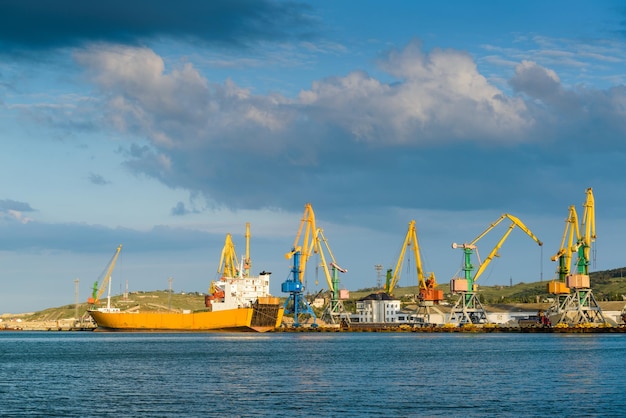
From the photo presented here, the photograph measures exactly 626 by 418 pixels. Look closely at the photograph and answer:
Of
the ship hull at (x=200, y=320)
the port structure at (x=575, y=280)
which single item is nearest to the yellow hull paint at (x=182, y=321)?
the ship hull at (x=200, y=320)

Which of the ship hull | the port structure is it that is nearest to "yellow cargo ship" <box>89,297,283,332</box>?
the ship hull

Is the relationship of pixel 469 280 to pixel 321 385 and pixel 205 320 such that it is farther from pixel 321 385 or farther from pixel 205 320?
pixel 321 385

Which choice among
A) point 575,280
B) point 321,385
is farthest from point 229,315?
point 321,385

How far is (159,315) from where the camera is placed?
183 meters

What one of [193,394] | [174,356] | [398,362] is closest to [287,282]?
[174,356]

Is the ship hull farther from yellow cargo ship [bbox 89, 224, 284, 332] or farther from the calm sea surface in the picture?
the calm sea surface

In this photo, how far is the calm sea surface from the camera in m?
48.5

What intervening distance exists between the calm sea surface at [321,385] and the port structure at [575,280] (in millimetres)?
75366

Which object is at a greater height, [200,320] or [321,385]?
[200,320]

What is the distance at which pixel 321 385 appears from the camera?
199 feet

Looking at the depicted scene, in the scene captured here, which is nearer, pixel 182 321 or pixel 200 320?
pixel 200 320

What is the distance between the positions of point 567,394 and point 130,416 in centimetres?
2539

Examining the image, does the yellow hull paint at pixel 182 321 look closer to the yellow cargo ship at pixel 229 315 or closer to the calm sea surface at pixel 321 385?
the yellow cargo ship at pixel 229 315

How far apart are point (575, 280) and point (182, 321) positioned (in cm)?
7687
